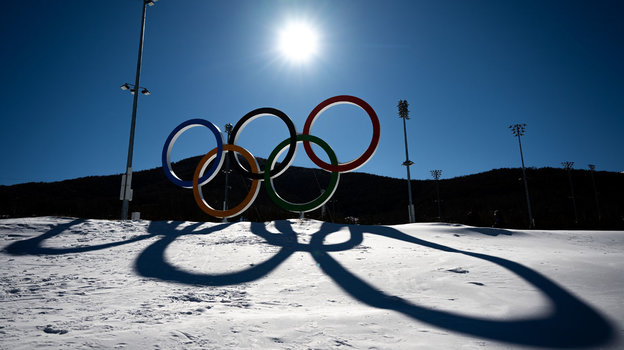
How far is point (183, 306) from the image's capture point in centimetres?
349

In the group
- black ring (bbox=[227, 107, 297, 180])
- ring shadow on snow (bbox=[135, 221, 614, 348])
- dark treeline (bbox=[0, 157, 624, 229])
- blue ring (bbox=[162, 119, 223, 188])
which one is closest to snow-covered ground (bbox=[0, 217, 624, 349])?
ring shadow on snow (bbox=[135, 221, 614, 348])

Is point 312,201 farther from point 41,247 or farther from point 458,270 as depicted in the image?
point 41,247

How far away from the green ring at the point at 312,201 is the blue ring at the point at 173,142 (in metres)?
2.46

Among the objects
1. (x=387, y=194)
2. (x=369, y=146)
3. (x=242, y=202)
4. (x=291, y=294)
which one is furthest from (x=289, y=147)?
(x=387, y=194)

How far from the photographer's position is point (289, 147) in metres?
13.9

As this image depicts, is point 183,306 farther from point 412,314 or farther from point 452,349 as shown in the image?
point 452,349

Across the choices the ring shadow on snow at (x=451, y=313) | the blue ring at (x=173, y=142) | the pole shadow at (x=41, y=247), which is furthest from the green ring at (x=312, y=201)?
the pole shadow at (x=41, y=247)

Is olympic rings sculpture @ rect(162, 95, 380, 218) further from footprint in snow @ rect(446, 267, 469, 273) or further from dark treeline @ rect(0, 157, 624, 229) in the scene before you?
dark treeline @ rect(0, 157, 624, 229)

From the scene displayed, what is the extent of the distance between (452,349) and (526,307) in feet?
4.98

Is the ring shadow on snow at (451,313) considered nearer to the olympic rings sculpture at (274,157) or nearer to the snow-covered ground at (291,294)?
the snow-covered ground at (291,294)

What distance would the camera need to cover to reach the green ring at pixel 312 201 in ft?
41.8

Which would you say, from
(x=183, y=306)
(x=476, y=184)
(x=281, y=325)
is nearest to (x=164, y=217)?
(x=183, y=306)

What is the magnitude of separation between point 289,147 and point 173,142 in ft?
19.3

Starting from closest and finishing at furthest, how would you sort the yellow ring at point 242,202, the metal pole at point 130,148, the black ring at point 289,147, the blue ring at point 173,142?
the metal pole at point 130,148
the yellow ring at point 242,202
the black ring at point 289,147
the blue ring at point 173,142
